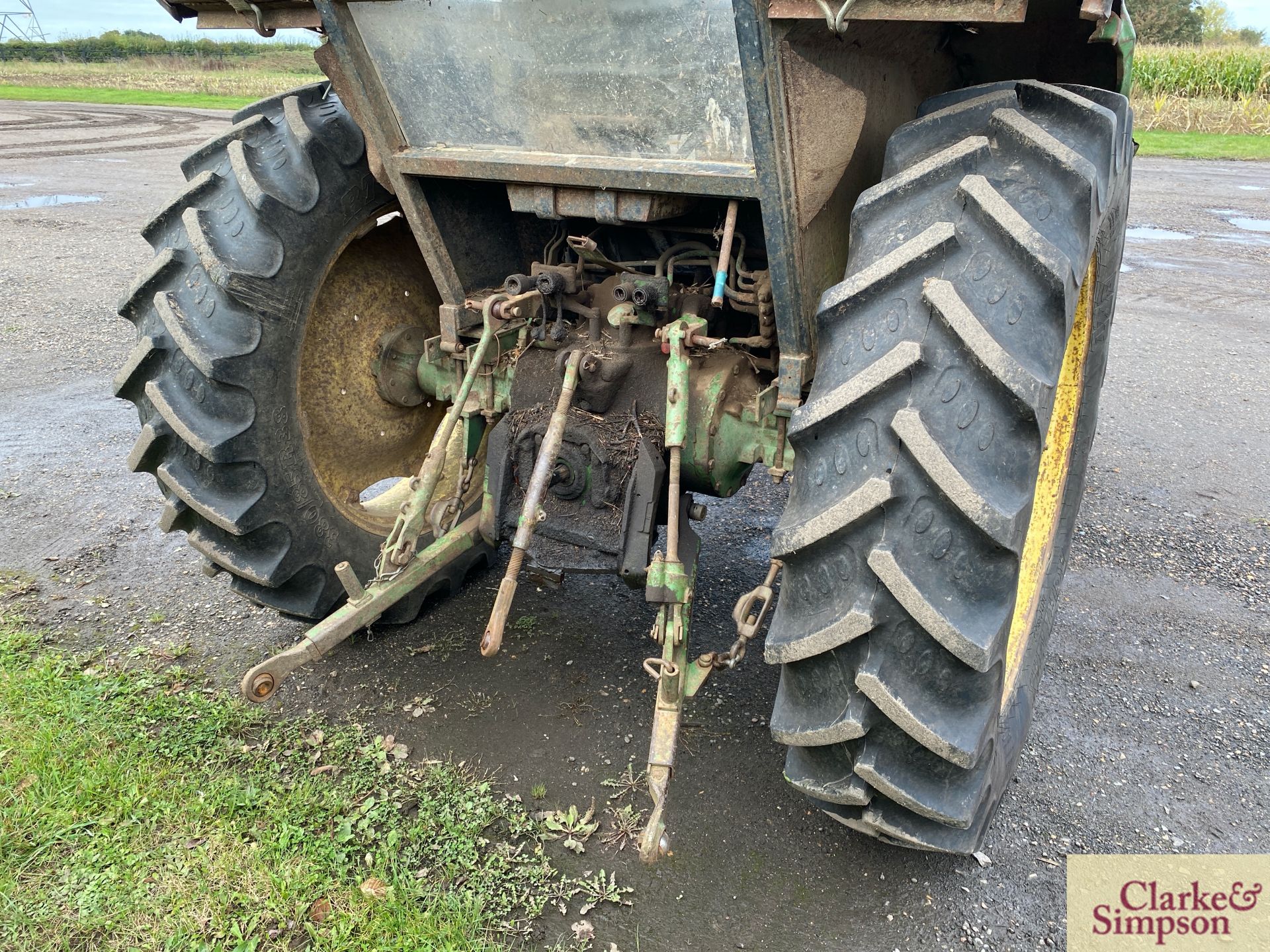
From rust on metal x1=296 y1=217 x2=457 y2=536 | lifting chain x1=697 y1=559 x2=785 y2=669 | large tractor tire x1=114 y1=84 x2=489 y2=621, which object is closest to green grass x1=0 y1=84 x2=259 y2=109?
rust on metal x1=296 y1=217 x2=457 y2=536

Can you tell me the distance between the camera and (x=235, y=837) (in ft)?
7.78

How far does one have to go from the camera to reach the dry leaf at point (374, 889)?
2.22 m

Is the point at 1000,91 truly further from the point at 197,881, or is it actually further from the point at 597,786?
the point at 197,881

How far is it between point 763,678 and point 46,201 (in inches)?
448

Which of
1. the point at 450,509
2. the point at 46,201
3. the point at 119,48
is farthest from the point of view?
the point at 119,48

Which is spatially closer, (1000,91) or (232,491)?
(1000,91)

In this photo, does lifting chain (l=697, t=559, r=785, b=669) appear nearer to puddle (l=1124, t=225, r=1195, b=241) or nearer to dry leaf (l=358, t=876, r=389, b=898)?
dry leaf (l=358, t=876, r=389, b=898)

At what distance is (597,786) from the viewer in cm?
258

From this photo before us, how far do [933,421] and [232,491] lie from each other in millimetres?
1890

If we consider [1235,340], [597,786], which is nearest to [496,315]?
[597,786]

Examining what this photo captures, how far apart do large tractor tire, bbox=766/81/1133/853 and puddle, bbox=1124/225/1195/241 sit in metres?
8.52

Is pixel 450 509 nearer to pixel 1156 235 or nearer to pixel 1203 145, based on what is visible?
pixel 1156 235

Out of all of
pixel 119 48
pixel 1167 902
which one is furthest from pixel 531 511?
pixel 119 48

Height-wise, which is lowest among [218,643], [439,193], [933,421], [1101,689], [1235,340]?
[1235,340]
